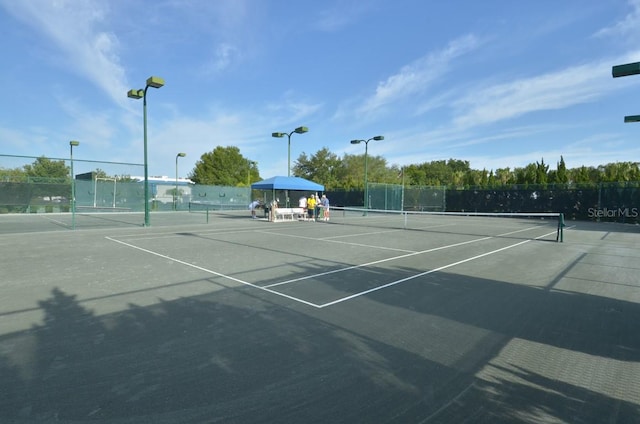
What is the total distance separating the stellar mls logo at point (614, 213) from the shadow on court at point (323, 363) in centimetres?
2656

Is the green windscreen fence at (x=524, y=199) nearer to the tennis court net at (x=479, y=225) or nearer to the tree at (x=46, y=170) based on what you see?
the tennis court net at (x=479, y=225)

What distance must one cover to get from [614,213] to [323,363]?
32132 mm

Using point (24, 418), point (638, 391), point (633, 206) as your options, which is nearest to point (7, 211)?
point (24, 418)

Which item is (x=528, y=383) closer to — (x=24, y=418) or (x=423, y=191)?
(x=24, y=418)

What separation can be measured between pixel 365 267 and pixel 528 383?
5294mm

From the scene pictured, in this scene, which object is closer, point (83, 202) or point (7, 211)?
point (7, 211)

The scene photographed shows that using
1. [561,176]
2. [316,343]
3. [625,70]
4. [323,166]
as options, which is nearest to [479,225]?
[625,70]

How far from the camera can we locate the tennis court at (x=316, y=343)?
2.92m

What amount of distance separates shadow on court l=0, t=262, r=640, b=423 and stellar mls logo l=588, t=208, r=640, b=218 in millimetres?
26562

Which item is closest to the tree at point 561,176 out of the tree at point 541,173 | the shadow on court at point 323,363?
the tree at point 541,173

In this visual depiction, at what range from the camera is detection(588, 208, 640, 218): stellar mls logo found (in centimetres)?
2559

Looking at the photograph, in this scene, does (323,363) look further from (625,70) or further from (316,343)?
(625,70)

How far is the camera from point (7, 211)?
2403 cm

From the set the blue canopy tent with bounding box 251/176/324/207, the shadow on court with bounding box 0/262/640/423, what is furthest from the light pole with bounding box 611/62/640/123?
Result: the blue canopy tent with bounding box 251/176/324/207
